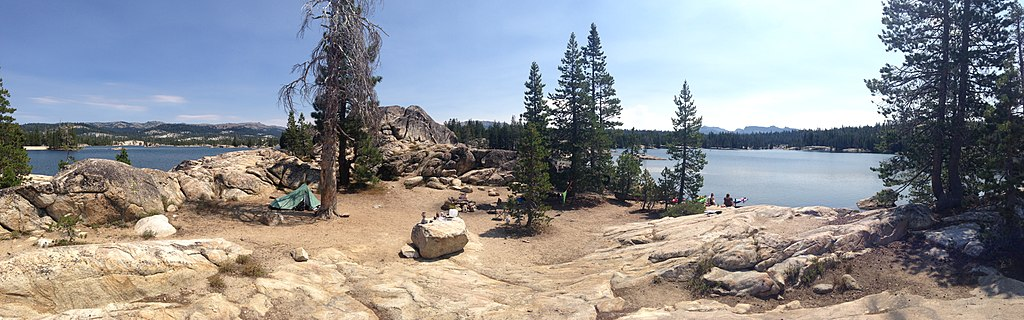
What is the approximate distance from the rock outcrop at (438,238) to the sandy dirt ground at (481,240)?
63cm

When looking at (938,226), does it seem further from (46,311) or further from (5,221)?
(5,221)

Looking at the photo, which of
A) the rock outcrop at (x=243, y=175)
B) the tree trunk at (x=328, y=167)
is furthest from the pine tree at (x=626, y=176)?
the rock outcrop at (x=243, y=175)

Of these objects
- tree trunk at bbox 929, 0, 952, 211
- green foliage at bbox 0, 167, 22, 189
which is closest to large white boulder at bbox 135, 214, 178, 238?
green foliage at bbox 0, 167, 22, 189

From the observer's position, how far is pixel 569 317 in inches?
357

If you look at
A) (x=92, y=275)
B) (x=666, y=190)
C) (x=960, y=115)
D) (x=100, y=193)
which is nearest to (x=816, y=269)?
(x=960, y=115)

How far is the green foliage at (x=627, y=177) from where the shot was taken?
28188mm

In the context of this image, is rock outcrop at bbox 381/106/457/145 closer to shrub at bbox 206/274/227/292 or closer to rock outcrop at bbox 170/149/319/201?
rock outcrop at bbox 170/149/319/201

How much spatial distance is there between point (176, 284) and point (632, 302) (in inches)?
388

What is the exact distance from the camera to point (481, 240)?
16578mm

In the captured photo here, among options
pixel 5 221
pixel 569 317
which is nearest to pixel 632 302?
pixel 569 317

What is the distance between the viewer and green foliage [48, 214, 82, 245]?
36.4 ft

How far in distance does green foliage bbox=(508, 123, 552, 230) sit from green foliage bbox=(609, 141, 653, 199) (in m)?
11.3

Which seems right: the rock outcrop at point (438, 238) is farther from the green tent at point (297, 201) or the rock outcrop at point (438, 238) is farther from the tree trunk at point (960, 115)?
the tree trunk at point (960, 115)

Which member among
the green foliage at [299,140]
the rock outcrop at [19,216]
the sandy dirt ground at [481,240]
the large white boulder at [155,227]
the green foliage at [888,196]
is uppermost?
the green foliage at [299,140]
